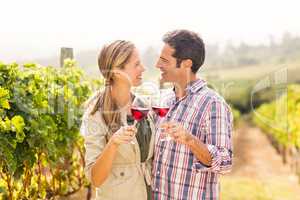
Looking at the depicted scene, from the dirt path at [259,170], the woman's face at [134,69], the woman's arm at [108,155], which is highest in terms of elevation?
the woman's face at [134,69]

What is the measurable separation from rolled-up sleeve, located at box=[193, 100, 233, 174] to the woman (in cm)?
34

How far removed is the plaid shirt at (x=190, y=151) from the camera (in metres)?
2.75

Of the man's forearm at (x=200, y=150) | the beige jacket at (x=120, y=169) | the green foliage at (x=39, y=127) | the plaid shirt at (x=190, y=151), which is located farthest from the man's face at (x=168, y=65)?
the green foliage at (x=39, y=127)

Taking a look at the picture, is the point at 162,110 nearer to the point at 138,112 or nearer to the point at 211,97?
the point at 138,112

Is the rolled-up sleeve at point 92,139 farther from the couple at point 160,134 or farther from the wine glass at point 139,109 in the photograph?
the wine glass at point 139,109

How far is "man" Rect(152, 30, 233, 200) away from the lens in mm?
2748

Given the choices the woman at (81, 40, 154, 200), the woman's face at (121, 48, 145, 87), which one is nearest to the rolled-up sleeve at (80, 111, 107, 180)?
the woman at (81, 40, 154, 200)

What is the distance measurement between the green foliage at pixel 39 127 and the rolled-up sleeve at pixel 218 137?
1.33 meters

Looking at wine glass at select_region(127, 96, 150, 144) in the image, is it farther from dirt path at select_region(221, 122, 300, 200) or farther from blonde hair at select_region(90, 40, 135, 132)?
dirt path at select_region(221, 122, 300, 200)

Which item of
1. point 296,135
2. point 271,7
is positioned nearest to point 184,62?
point 296,135

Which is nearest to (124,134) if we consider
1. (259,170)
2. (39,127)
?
(39,127)

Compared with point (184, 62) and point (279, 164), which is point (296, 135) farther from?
point (184, 62)

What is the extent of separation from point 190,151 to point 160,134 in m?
0.20

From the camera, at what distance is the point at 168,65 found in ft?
9.75
